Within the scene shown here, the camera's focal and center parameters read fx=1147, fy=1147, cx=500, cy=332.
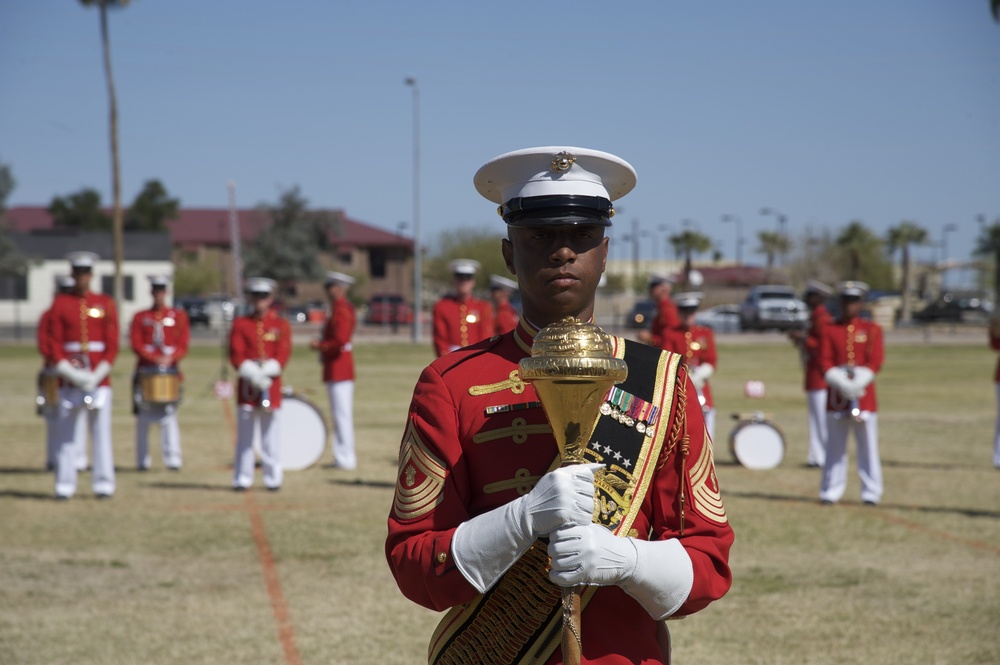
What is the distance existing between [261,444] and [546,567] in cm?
996

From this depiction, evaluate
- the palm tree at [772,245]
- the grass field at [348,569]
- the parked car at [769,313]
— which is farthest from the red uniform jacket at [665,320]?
the palm tree at [772,245]

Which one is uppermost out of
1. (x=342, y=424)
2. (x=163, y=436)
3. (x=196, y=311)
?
(x=196, y=311)

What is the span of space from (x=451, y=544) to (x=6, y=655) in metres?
4.94

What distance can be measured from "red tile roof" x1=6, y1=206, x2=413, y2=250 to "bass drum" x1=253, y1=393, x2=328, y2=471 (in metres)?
66.3

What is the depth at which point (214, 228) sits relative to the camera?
88.3 metres

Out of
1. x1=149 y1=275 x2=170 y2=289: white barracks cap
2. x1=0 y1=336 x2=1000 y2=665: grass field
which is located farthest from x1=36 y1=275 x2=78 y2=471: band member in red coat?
x1=149 y1=275 x2=170 y2=289: white barracks cap

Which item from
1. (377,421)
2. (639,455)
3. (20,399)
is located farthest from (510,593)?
(20,399)

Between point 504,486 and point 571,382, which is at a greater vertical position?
point 571,382

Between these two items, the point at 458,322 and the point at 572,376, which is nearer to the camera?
the point at 572,376

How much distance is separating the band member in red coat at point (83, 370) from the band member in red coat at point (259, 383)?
1275 mm

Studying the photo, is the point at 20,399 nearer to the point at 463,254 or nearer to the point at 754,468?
the point at 754,468

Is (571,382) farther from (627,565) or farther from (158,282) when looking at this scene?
(158,282)

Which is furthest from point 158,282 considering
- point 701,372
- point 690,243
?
point 690,243

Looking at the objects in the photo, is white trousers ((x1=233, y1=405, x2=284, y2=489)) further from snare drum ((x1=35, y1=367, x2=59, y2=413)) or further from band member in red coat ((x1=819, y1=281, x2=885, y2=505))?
band member in red coat ((x1=819, y1=281, x2=885, y2=505))
